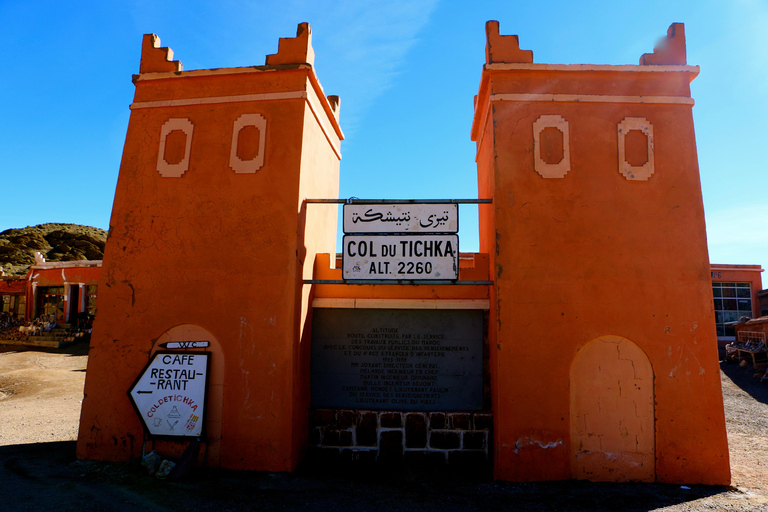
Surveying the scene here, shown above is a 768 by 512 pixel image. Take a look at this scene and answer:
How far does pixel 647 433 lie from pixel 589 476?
954mm

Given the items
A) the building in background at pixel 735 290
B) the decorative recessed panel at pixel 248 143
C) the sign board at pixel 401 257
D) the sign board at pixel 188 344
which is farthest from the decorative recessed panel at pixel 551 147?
the building in background at pixel 735 290

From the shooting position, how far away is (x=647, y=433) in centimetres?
591

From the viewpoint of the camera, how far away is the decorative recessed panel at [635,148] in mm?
6453

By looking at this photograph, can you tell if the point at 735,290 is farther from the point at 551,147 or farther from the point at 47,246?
the point at 47,246

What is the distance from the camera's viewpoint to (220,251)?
6.64 meters

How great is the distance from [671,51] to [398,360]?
20.3 ft

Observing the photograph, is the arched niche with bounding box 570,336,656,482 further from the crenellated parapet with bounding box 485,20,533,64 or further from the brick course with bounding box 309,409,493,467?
the crenellated parapet with bounding box 485,20,533,64

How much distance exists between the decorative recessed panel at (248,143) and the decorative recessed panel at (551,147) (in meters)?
4.07

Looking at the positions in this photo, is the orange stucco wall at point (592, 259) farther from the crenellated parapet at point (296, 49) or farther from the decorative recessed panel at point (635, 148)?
the crenellated parapet at point (296, 49)

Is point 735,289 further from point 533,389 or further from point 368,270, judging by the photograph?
point 368,270

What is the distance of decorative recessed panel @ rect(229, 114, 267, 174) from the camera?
6.77 meters

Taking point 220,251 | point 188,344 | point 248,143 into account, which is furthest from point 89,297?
point 248,143

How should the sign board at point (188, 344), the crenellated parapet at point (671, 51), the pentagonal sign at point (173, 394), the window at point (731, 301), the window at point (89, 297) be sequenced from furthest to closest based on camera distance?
the window at point (89, 297) → the window at point (731, 301) → the crenellated parapet at point (671, 51) → the sign board at point (188, 344) → the pentagonal sign at point (173, 394)

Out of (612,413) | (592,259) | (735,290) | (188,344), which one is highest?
(735,290)
